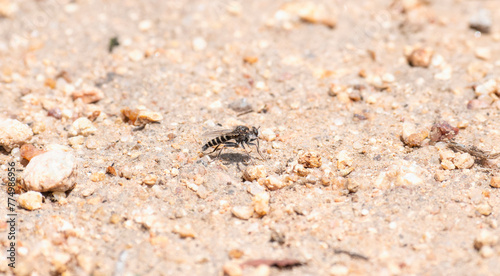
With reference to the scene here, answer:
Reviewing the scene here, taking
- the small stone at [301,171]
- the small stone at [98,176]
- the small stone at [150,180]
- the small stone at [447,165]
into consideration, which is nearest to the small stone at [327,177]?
the small stone at [301,171]

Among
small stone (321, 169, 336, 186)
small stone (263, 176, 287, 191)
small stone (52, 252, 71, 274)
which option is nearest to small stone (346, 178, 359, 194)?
small stone (321, 169, 336, 186)

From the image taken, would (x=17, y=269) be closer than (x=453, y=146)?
Yes

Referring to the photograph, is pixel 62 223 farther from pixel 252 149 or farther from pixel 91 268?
pixel 252 149

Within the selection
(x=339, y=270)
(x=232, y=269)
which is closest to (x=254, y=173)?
(x=232, y=269)

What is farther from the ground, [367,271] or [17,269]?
[17,269]

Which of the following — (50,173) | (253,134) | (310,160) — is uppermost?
(50,173)

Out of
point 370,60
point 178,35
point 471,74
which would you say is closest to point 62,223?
point 178,35

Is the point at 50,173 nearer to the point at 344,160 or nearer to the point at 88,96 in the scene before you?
the point at 88,96
